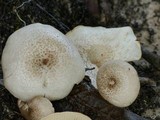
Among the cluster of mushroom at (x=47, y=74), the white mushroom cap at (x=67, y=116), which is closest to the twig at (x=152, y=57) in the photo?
the cluster of mushroom at (x=47, y=74)

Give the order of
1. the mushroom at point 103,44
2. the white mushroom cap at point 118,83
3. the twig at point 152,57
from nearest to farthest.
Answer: the white mushroom cap at point 118,83, the mushroom at point 103,44, the twig at point 152,57

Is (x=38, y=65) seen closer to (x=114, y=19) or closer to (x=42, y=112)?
(x=42, y=112)

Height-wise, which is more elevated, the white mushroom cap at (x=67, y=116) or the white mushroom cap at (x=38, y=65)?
the white mushroom cap at (x=38, y=65)

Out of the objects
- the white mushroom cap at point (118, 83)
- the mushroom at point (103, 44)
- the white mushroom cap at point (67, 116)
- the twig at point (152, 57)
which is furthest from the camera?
the twig at point (152, 57)

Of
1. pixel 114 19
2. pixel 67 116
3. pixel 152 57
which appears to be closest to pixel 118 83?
pixel 67 116

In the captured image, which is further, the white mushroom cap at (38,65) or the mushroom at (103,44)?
the mushroom at (103,44)

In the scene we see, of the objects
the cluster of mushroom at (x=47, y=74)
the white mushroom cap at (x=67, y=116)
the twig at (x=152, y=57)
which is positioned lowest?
the twig at (x=152, y=57)

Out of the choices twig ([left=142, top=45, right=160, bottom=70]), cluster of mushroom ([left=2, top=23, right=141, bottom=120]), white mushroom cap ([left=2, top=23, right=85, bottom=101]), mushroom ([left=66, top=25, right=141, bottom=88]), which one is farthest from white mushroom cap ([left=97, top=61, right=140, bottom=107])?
twig ([left=142, top=45, right=160, bottom=70])

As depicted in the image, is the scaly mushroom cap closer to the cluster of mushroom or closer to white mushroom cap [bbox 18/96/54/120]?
the cluster of mushroom

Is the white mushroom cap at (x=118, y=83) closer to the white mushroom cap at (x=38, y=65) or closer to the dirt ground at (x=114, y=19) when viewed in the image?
the white mushroom cap at (x=38, y=65)
